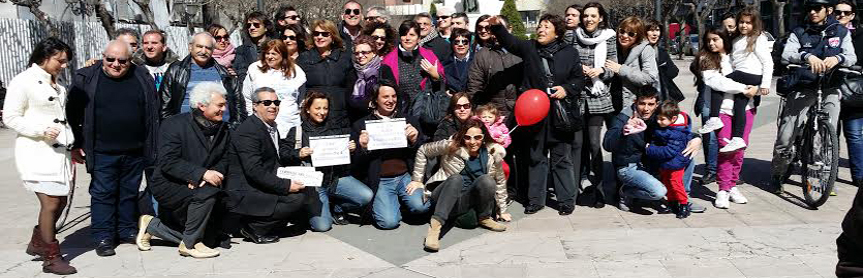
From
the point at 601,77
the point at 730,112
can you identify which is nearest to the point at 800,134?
the point at 730,112

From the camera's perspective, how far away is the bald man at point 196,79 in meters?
6.99

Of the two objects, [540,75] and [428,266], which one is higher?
[540,75]

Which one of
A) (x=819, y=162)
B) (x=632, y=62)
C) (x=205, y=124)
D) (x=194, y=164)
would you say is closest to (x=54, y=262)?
(x=194, y=164)

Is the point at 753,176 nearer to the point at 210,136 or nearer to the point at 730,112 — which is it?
the point at 730,112

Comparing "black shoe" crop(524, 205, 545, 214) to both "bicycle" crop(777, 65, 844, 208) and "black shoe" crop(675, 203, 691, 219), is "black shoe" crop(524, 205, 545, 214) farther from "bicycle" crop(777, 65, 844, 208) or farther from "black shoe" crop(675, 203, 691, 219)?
"bicycle" crop(777, 65, 844, 208)

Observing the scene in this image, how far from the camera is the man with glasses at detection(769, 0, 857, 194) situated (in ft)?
24.1

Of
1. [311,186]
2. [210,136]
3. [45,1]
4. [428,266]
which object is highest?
[45,1]

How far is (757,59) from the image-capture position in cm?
757

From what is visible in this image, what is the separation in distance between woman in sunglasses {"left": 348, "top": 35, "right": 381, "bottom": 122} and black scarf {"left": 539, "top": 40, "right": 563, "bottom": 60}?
4.81 ft

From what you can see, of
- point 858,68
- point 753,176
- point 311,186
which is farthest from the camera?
point 753,176

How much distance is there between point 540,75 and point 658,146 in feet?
3.86

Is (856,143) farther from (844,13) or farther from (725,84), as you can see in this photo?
(725,84)

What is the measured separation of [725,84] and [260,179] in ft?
13.8

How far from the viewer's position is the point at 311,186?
22.4 ft
